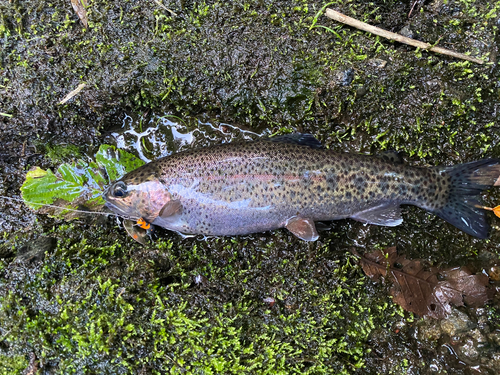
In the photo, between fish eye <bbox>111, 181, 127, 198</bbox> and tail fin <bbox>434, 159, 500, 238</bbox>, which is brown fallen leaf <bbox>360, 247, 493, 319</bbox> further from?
fish eye <bbox>111, 181, 127, 198</bbox>

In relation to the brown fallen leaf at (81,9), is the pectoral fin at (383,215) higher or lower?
lower

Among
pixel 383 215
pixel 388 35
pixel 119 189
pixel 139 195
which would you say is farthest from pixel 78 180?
pixel 388 35

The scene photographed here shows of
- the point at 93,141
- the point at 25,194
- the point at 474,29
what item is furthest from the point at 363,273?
the point at 25,194

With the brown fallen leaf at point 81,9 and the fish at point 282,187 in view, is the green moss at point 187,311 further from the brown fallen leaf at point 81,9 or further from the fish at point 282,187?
the brown fallen leaf at point 81,9

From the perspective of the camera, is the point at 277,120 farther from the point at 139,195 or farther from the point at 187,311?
the point at 187,311

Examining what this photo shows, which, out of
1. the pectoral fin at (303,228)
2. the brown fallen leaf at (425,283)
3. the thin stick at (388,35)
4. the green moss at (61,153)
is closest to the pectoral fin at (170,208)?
the pectoral fin at (303,228)

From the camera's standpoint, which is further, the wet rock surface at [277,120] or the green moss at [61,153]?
the green moss at [61,153]

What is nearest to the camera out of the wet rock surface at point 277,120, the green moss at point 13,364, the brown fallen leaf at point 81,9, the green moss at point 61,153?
the green moss at point 13,364
